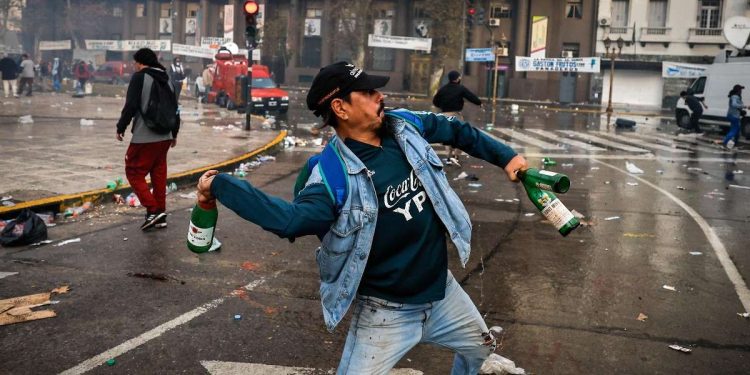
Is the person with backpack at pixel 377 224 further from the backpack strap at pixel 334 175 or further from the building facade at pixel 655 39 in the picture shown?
the building facade at pixel 655 39

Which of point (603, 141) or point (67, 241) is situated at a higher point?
point (603, 141)

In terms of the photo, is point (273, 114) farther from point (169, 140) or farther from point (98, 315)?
point (98, 315)

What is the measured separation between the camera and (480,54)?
137 feet

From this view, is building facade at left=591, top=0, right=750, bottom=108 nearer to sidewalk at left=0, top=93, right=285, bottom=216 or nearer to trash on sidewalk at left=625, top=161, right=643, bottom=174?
sidewalk at left=0, top=93, right=285, bottom=216

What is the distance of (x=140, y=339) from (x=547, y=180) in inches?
117

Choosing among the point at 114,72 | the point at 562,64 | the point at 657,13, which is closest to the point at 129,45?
the point at 114,72

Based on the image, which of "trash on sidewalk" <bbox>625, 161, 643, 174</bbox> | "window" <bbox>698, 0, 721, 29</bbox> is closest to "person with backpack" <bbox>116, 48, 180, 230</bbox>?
"trash on sidewalk" <bbox>625, 161, 643, 174</bbox>

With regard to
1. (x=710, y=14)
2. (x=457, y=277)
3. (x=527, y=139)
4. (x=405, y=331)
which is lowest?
(x=457, y=277)

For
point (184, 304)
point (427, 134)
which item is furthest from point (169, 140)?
point (427, 134)

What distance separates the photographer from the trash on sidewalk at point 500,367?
4.23 meters

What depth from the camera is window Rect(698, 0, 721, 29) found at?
146ft

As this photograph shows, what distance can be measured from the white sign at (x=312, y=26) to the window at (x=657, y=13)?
24.9 m

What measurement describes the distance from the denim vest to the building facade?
46.1m

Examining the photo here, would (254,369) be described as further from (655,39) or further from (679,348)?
(655,39)
